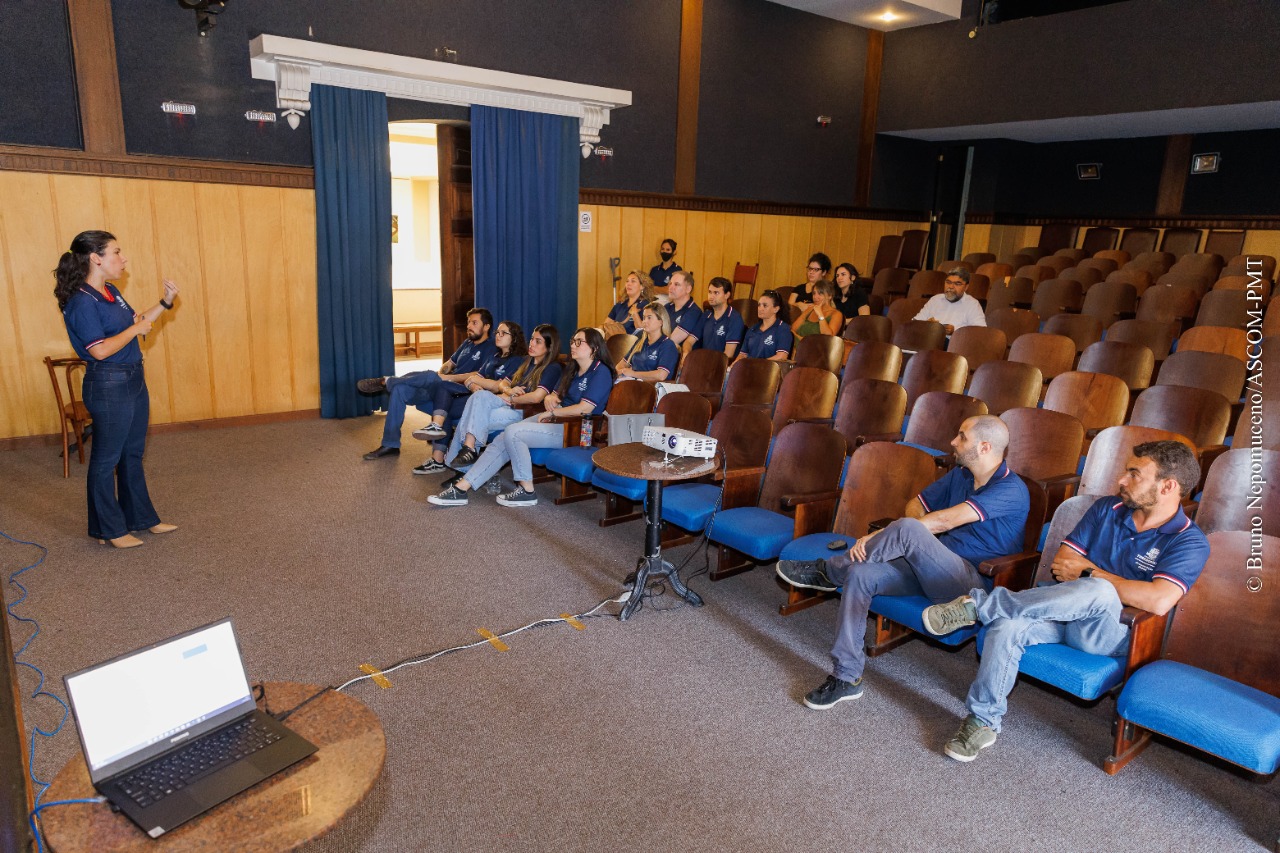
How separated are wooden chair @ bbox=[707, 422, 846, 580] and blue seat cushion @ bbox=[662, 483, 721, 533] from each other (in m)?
0.07

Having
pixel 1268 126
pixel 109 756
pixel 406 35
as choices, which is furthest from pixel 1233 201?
pixel 109 756

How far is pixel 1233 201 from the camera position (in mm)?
9531

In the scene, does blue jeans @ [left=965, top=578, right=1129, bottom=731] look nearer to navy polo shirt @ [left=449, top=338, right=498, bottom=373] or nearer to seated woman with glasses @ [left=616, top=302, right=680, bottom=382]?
seated woman with glasses @ [left=616, top=302, right=680, bottom=382]

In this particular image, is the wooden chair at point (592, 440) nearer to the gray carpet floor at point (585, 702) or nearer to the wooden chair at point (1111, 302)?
the gray carpet floor at point (585, 702)

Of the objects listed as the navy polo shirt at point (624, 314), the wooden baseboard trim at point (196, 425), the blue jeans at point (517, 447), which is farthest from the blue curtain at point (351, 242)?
the blue jeans at point (517, 447)

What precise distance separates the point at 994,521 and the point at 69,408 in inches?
221

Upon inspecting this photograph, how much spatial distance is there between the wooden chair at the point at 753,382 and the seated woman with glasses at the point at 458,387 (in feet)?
4.65

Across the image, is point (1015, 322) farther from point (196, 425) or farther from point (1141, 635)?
point (196, 425)

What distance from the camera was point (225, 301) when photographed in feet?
21.4

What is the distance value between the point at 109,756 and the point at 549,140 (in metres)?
7.08

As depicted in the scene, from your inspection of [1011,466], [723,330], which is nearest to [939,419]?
[1011,466]

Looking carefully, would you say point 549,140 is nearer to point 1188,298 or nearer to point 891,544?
point 1188,298

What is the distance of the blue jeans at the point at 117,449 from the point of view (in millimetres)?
3975

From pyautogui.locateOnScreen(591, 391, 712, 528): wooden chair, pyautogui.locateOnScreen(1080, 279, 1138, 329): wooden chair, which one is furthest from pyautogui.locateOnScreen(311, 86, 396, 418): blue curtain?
pyautogui.locateOnScreen(1080, 279, 1138, 329): wooden chair
